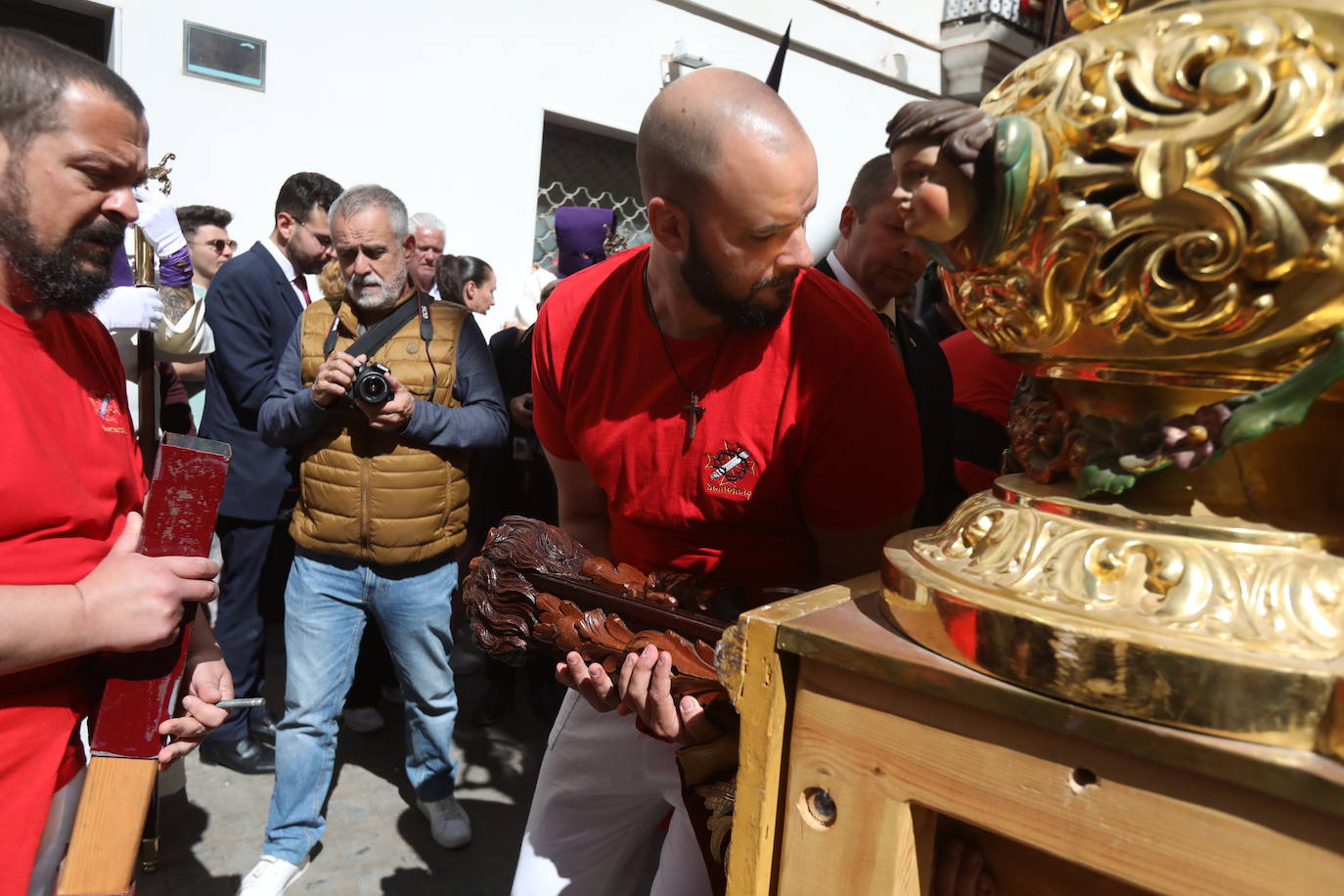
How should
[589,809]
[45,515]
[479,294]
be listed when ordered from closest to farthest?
[45,515]
[589,809]
[479,294]

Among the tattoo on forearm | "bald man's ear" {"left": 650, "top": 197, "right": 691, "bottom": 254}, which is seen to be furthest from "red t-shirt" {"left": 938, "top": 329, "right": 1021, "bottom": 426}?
the tattoo on forearm

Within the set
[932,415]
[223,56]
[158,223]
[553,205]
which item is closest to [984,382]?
[932,415]

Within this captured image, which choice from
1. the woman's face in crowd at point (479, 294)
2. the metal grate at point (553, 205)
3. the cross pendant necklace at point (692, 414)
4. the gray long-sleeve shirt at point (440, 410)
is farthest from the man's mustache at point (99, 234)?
the metal grate at point (553, 205)

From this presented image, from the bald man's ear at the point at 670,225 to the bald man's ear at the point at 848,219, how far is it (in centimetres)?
100

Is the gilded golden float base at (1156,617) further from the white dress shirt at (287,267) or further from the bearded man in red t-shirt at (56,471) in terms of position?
the white dress shirt at (287,267)

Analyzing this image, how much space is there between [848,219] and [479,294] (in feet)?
9.88

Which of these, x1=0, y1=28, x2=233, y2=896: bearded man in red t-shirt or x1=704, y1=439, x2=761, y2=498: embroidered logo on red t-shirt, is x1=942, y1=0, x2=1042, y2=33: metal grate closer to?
x1=704, y1=439, x2=761, y2=498: embroidered logo on red t-shirt

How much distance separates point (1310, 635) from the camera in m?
0.67

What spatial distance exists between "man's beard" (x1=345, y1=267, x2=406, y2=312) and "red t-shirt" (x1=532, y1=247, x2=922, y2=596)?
1.44 m

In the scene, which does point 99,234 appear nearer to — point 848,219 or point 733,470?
point 733,470

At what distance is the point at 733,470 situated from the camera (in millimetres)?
1526

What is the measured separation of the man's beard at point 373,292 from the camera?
292 cm

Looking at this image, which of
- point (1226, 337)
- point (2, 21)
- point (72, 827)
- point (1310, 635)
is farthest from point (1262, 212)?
point (2, 21)

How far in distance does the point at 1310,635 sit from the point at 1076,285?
307 mm
